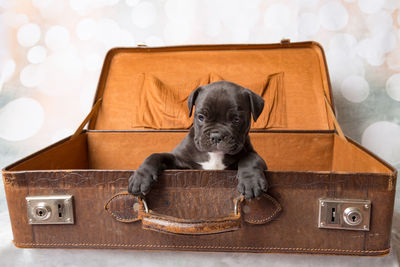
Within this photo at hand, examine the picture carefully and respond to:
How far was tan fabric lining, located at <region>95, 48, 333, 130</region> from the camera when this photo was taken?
7.54 ft

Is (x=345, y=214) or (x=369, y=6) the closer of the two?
(x=345, y=214)

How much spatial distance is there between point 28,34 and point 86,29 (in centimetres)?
53

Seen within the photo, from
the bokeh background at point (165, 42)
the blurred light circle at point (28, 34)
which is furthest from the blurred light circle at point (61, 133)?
the blurred light circle at point (28, 34)

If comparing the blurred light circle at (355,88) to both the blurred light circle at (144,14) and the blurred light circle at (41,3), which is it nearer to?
the blurred light circle at (144,14)

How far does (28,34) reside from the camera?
2.88 m

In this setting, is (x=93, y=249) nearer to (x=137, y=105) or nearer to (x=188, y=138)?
(x=188, y=138)

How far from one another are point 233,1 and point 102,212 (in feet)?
6.95

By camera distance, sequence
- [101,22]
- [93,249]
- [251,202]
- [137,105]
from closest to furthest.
Result: [251,202]
[93,249]
[137,105]
[101,22]

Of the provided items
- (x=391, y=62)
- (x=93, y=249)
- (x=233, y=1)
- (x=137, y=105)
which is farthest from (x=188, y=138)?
(x=391, y=62)

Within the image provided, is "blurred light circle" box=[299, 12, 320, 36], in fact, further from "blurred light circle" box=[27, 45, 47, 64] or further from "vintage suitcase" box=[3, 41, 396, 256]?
"blurred light circle" box=[27, 45, 47, 64]

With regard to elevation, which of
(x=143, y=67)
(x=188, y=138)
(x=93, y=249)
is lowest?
(x=93, y=249)

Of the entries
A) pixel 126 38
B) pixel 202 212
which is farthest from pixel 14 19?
pixel 202 212

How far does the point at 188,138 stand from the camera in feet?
5.08

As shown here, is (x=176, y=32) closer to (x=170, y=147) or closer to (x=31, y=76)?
(x=170, y=147)
